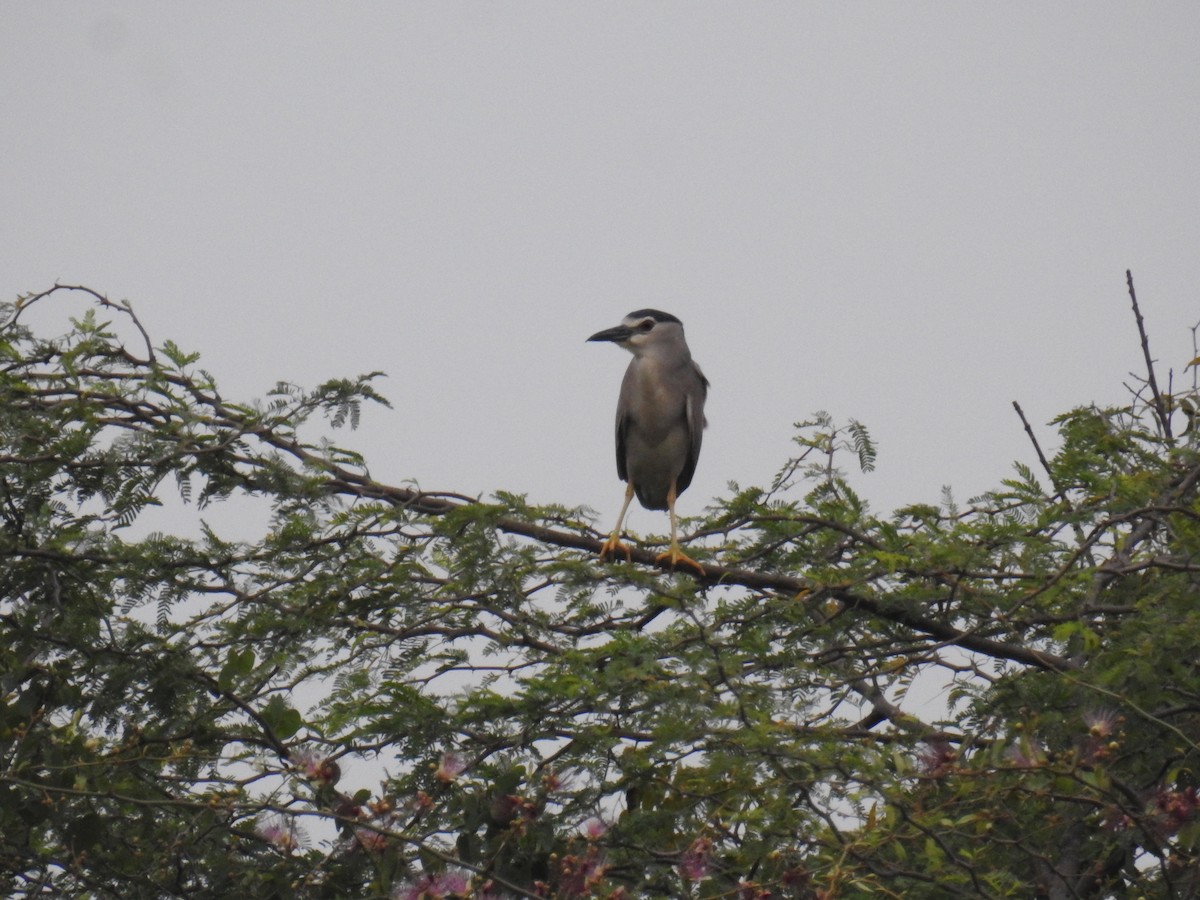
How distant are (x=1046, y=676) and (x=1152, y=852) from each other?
2.58ft

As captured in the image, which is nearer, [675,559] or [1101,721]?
[1101,721]

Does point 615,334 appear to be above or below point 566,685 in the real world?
above

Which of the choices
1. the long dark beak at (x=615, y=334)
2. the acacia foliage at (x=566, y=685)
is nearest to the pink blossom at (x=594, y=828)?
the acacia foliage at (x=566, y=685)

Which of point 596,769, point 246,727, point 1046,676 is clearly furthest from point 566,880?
point 1046,676

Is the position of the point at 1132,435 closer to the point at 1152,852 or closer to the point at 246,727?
the point at 1152,852

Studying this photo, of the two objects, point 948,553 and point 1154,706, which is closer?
point 1154,706

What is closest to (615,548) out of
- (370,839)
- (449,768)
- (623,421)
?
(449,768)

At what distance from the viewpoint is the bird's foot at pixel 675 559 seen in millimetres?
4763

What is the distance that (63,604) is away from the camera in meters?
4.34

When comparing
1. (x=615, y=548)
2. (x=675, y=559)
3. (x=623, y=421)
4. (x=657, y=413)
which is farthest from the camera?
(x=623, y=421)

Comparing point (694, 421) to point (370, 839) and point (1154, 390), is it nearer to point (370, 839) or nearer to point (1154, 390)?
point (1154, 390)

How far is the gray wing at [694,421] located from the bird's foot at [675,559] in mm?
2160

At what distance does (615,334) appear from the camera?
25.6 feet

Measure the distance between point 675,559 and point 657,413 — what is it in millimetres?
2516
